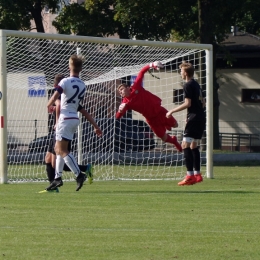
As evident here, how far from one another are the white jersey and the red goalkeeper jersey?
3248 millimetres

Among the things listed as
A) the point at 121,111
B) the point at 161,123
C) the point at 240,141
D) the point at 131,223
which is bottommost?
the point at 131,223

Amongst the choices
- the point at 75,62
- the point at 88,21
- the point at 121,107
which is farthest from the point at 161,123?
the point at 88,21

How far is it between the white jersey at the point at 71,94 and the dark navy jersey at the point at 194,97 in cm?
268

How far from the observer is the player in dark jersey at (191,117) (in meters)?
15.0

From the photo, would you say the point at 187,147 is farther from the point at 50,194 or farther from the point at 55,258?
the point at 55,258

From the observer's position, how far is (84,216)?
10.1 m

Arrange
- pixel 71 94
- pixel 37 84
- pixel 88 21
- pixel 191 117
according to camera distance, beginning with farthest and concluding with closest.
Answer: pixel 88 21 < pixel 37 84 < pixel 191 117 < pixel 71 94

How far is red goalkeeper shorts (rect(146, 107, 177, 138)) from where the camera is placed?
16.6 metres

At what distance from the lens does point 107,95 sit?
69.7ft

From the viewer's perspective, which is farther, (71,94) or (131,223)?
(71,94)

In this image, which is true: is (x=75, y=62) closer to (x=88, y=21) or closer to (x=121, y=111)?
(x=121, y=111)

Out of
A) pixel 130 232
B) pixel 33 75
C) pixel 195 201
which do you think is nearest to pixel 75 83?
pixel 195 201

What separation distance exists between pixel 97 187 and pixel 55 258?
761cm

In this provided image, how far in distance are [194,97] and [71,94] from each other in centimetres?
302
